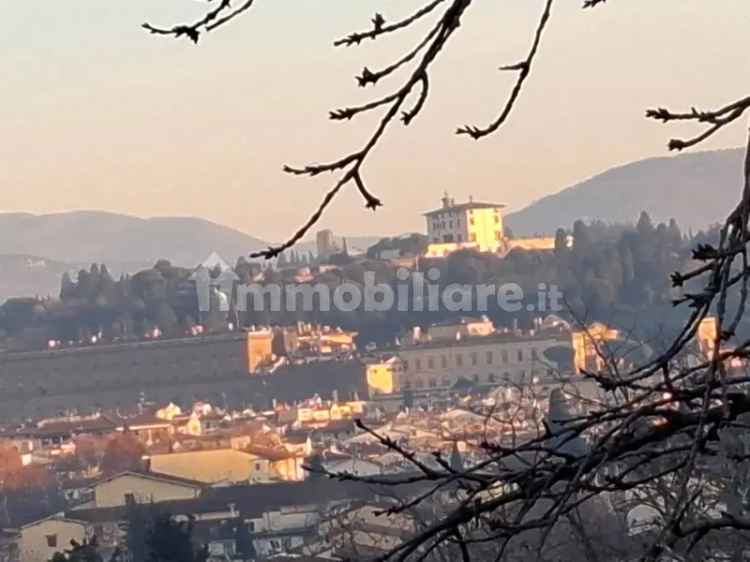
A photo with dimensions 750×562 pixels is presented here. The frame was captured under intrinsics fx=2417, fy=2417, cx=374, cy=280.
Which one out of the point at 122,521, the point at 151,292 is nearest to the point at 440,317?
the point at 151,292

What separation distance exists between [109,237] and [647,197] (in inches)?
1309

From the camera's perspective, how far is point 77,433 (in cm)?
4694

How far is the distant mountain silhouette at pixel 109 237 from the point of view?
123688mm

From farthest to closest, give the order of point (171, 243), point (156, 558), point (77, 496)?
point (171, 243)
point (77, 496)
point (156, 558)

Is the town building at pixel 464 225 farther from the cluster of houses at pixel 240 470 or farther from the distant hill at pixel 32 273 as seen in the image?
the distant hill at pixel 32 273

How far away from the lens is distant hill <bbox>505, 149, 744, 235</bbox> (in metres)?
107

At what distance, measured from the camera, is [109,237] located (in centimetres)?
13550

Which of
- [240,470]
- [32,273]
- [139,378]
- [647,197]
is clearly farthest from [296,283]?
[647,197]

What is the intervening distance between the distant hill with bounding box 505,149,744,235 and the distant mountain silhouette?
53.2 ft

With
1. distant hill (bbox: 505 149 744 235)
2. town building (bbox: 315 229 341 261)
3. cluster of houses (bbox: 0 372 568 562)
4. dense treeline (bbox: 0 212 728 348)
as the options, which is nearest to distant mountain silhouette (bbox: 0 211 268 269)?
distant hill (bbox: 505 149 744 235)

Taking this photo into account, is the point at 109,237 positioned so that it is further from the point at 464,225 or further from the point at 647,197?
the point at 464,225

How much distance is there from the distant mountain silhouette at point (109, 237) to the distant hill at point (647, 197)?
53.2 ft

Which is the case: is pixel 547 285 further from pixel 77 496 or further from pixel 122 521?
pixel 122 521

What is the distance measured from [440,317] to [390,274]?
1810mm
